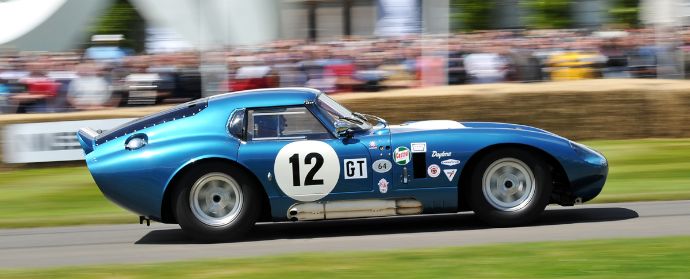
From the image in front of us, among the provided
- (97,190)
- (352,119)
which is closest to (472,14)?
(97,190)

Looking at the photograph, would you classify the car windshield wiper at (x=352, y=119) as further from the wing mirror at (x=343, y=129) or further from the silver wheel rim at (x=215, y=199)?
the silver wheel rim at (x=215, y=199)

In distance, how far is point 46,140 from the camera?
49.0 feet

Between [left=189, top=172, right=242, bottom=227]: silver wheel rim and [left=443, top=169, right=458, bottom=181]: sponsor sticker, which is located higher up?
[left=443, top=169, right=458, bottom=181]: sponsor sticker

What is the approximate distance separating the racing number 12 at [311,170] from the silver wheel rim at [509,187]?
130 cm

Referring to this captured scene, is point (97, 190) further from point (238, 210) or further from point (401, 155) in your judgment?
point (401, 155)

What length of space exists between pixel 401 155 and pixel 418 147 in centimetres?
15

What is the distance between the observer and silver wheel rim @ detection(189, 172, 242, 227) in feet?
26.8

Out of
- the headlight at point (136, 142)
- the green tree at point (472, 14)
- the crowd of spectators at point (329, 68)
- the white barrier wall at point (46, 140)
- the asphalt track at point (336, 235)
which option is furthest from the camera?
the green tree at point (472, 14)

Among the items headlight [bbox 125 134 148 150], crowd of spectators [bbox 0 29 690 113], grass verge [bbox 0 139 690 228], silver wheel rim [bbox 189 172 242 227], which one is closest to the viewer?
silver wheel rim [bbox 189 172 242 227]

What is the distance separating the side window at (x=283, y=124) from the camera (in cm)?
823

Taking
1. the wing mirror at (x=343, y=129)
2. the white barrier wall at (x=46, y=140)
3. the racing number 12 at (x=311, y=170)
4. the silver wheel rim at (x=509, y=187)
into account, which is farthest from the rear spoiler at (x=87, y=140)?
the white barrier wall at (x=46, y=140)

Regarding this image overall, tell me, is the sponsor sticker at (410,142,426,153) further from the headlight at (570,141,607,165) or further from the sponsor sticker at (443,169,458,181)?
the headlight at (570,141,607,165)

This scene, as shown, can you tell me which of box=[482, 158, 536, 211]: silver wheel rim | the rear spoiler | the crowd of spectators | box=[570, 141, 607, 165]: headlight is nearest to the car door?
box=[482, 158, 536, 211]: silver wheel rim

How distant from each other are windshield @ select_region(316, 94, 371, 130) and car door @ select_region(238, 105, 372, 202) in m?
0.18
